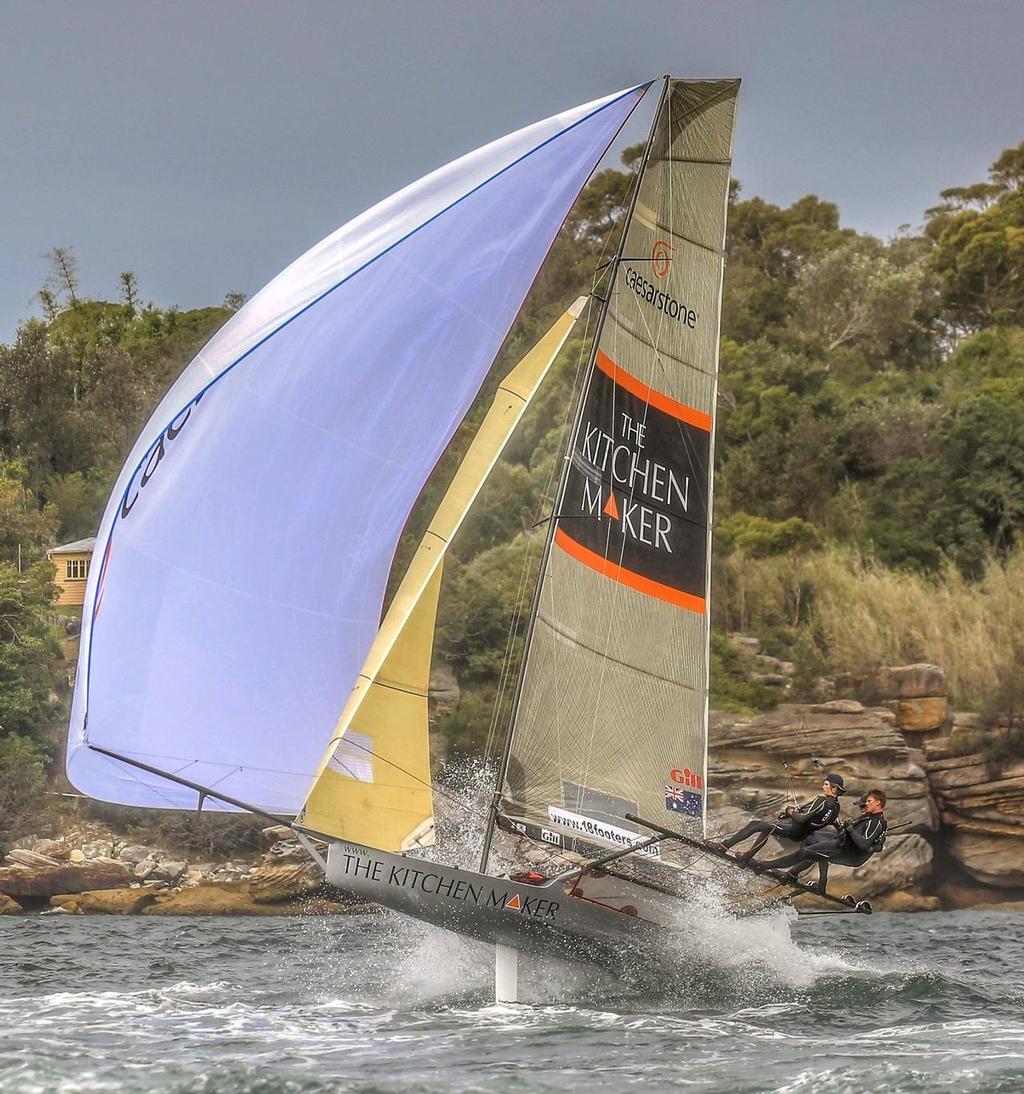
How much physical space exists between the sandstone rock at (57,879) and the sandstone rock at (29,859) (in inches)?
13.1

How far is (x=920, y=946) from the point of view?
20156 mm

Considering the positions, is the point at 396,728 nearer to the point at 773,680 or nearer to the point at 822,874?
the point at 822,874

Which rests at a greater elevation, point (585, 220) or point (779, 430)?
point (585, 220)

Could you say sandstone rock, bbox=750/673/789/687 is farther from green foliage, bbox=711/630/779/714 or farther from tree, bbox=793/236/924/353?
tree, bbox=793/236/924/353

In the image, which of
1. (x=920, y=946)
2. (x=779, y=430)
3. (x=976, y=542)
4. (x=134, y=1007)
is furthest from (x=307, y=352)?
→ (x=779, y=430)

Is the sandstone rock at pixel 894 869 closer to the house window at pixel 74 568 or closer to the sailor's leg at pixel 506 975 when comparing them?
the sailor's leg at pixel 506 975

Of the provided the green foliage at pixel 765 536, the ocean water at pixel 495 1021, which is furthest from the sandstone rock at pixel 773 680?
the ocean water at pixel 495 1021

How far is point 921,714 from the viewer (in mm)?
29781

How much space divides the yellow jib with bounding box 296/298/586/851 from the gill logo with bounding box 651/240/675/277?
190 cm

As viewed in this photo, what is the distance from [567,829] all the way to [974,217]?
4948 centimetres

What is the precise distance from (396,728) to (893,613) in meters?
21.5

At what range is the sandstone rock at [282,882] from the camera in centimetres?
2684

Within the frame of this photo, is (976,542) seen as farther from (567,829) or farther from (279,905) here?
(567,829)

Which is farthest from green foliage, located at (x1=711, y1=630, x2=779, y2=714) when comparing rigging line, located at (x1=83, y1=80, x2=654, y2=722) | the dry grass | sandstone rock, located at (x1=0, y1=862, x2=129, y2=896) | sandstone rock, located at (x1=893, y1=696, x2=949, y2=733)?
rigging line, located at (x1=83, y1=80, x2=654, y2=722)
